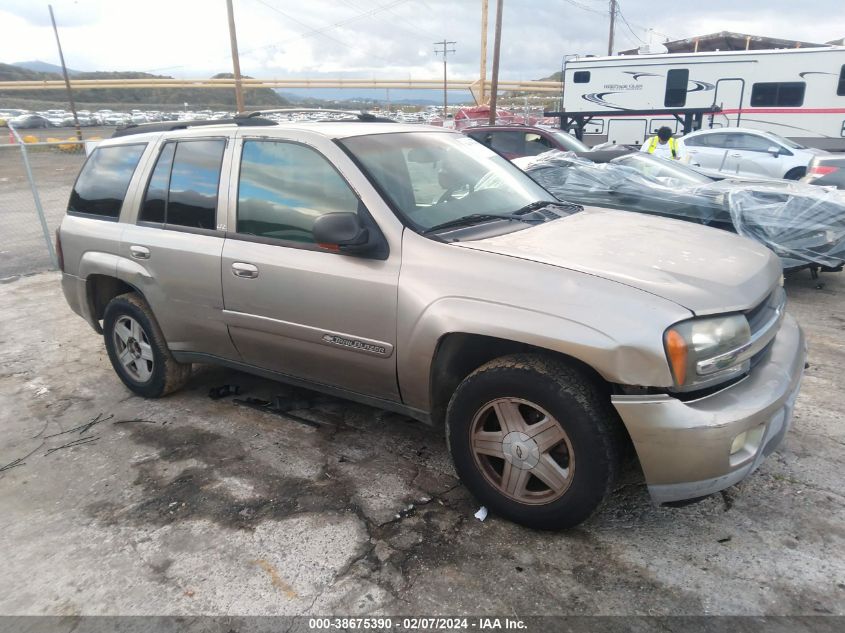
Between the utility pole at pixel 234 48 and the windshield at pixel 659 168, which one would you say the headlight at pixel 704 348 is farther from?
the utility pole at pixel 234 48

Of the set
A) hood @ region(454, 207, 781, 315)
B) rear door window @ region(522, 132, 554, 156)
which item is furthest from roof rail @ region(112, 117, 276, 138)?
rear door window @ region(522, 132, 554, 156)

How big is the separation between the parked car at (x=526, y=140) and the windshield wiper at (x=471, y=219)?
6739mm

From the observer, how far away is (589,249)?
2812 millimetres

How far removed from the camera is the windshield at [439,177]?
314 cm

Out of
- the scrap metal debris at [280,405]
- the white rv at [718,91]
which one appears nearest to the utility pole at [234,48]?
the white rv at [718,91]

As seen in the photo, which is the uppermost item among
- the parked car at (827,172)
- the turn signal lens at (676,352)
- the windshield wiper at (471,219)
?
the windshield wiper at (471,219)

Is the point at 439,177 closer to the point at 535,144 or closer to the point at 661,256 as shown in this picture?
the point at 661,256

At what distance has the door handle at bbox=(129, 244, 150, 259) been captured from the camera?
3912 millimetres

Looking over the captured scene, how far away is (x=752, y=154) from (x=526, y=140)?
5540 millimetres

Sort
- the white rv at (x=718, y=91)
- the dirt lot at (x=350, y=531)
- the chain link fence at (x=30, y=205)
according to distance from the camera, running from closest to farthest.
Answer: the dirt lot at (x=350, y=531)
the chain link fence at (x=30, y=205)
the white rv at (x=718, y=91)

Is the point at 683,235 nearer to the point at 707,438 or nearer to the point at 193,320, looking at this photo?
the point at 707,438

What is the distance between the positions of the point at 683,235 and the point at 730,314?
891 mm

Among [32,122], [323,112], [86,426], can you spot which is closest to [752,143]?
[323,112]

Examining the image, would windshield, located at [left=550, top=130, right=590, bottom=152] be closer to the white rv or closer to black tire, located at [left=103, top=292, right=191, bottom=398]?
black tire, located at [left=103, top=292, right=191, bottom=398]
